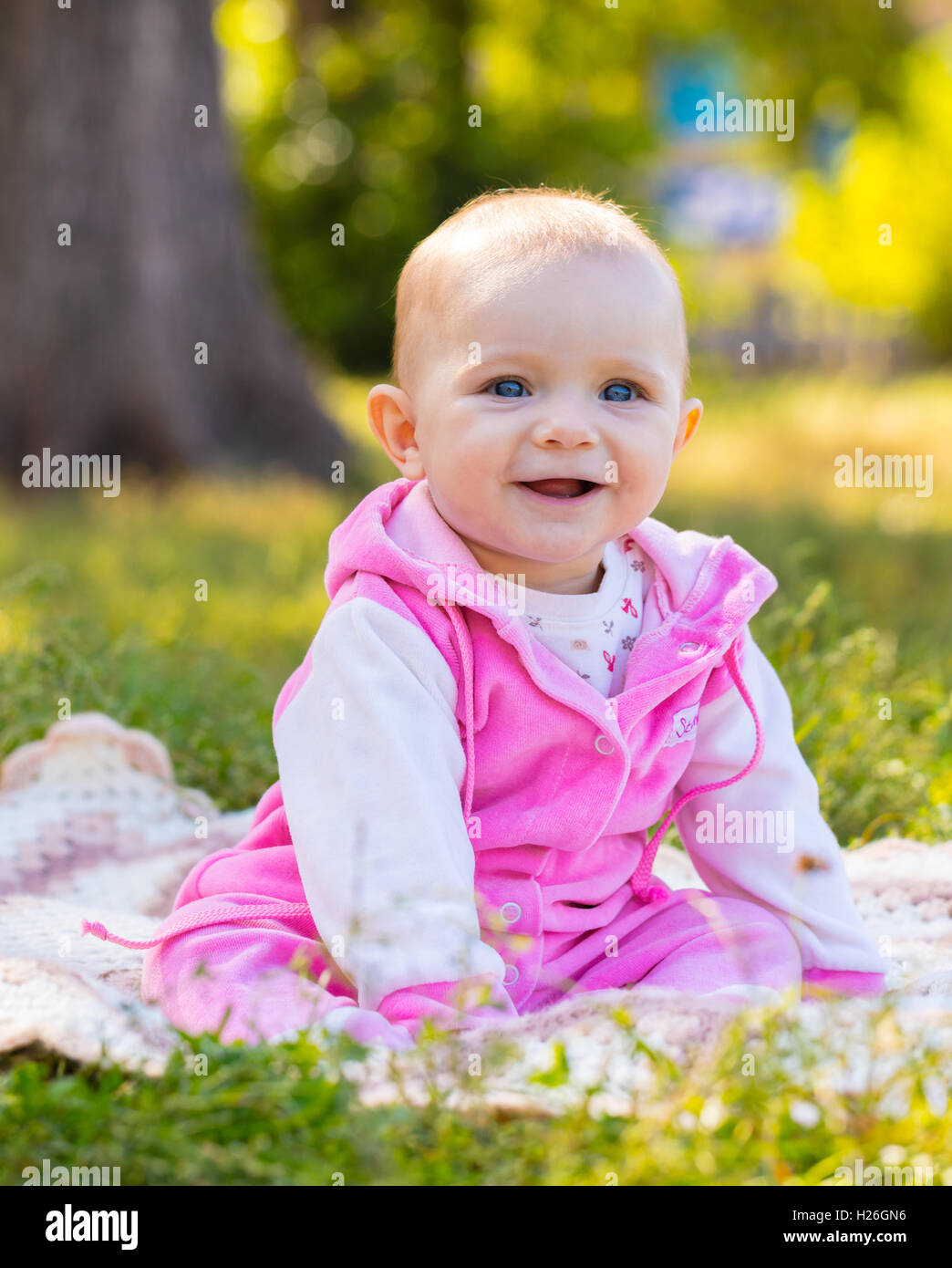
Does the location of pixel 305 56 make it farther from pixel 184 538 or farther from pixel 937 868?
pixel 937 868

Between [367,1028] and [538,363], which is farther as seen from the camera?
[538,363]

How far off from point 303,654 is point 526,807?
91.9 inches

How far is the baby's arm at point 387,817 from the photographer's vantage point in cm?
206

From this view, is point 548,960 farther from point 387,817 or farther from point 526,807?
point 387,817

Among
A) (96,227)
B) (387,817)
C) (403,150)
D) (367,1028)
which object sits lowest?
(367,1028)

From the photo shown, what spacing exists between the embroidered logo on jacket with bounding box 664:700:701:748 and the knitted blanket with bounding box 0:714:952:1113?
468mm

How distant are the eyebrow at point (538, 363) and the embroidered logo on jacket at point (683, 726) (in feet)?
1.71

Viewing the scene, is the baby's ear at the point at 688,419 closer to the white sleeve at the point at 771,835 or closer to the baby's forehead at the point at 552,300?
the baby's forehead at the point at 552,300

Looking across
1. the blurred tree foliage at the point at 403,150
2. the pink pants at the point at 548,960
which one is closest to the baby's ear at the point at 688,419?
the pink pants at the point at 548,960

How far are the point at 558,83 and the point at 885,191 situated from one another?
16.0ft

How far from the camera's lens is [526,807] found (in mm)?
2312

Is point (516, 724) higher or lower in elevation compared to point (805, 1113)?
higher

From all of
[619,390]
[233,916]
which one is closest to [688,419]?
[619,390]

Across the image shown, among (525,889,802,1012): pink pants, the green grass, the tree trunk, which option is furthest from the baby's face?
the tree trunk
